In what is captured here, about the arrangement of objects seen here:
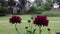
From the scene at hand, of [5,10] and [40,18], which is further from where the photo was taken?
[5,10]

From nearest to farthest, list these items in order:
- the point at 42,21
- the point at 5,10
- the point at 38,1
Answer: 1. the point at 42,21
2. the point at 5,10
3. the point at 38,1

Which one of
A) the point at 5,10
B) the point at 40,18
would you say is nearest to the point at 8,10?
the point at 5,10

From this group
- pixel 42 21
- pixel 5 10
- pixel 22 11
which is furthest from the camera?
pixel 22 11

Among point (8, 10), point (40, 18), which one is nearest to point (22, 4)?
point (8, 10)

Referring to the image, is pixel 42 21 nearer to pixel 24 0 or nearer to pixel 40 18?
pixel 40 18

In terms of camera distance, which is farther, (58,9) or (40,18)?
(58,9)

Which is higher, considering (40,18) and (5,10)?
(40,18)

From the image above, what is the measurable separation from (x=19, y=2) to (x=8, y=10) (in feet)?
4.41

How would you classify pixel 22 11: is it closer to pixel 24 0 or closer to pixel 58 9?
pixel 24 0

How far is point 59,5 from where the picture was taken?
12.5 metres

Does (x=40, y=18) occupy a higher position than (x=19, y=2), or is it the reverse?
(x=40, y=18)

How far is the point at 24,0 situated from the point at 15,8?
3.15 ft

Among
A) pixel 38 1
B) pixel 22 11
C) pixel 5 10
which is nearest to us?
pixel 5 10

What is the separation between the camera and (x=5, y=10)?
12.0 m
